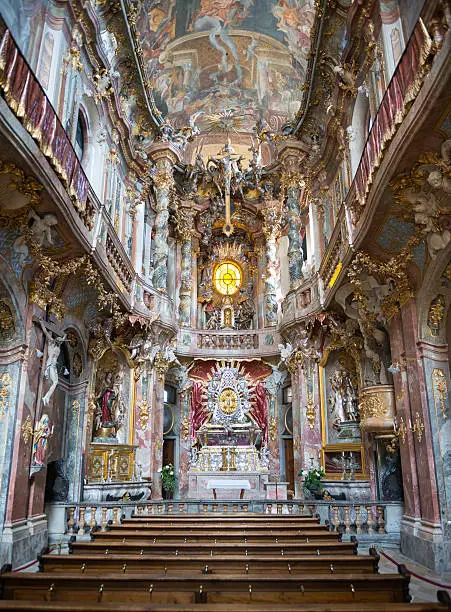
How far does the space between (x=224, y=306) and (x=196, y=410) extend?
4.90 metres

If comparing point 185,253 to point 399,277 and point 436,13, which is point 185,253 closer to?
point 399,277

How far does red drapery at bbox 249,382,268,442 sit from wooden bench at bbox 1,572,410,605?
620 inches

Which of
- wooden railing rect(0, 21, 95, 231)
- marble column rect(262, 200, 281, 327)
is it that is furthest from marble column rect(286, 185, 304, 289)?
wooden railing rect(0, 21, 95, 231)

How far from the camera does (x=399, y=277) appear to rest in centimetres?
1028

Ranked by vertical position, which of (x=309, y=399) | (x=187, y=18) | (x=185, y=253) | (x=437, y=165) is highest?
(x=187, y=18)

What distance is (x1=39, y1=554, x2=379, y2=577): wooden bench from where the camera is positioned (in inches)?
223

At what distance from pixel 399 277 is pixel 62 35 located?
891cm

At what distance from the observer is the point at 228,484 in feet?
57.6

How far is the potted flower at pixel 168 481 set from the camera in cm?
1759

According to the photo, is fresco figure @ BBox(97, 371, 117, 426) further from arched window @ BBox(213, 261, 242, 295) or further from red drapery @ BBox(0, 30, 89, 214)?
arched window @ BBox(213, 261, 242, 295)

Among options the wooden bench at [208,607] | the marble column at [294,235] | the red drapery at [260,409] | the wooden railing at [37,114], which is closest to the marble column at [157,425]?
the red drapery at [260,409]

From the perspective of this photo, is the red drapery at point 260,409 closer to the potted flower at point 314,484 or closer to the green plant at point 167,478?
the green plant at point 167,478

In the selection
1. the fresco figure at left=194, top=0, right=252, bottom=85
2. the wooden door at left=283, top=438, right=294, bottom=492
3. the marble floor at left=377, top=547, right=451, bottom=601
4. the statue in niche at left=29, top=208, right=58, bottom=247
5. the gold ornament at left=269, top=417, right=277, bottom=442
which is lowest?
the marble floor at left=377, top=547, right=451, bottom=601

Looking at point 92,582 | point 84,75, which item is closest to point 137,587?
point 92,582
